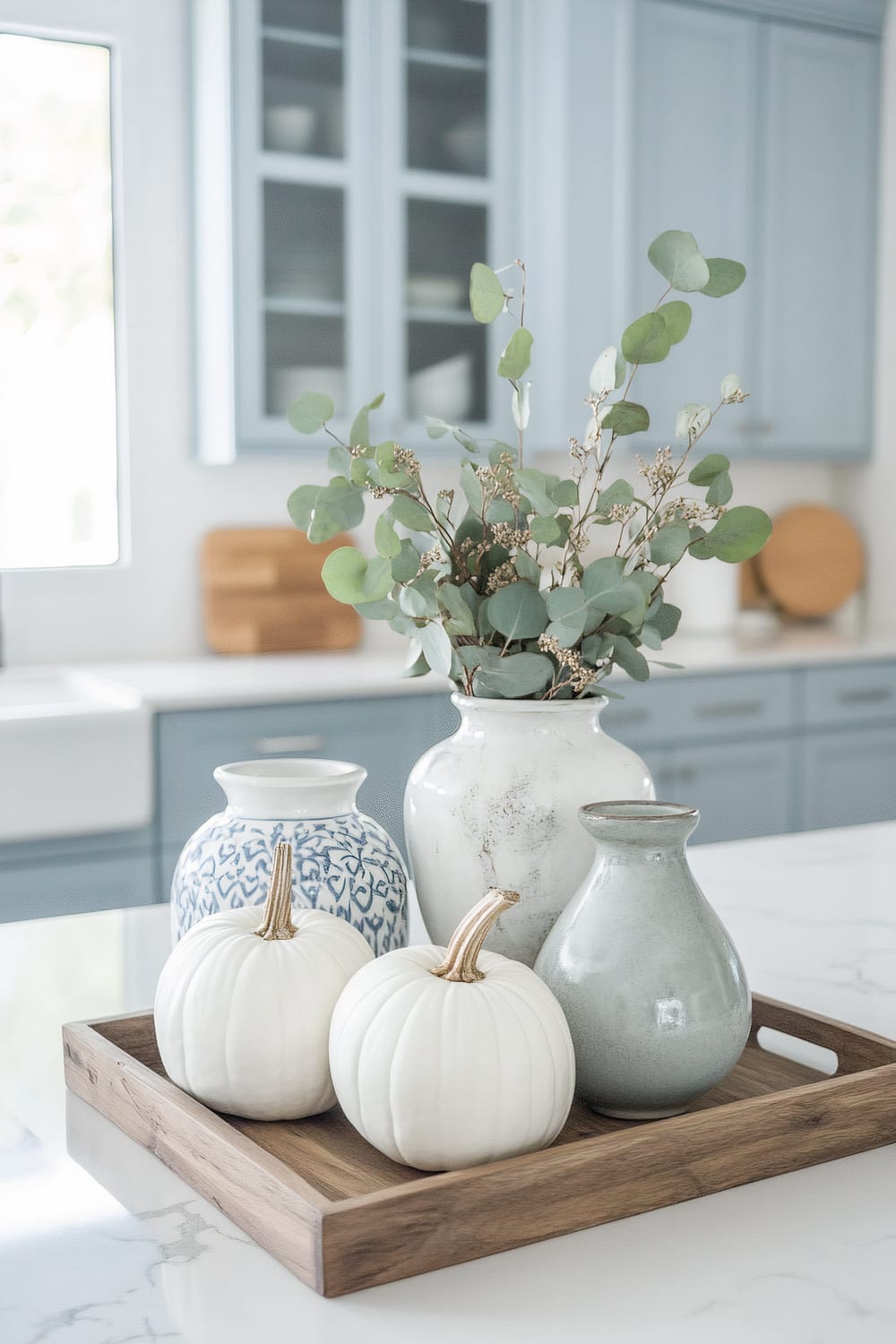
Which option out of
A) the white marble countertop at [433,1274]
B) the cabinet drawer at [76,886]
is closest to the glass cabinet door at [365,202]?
the cabinet drawer at [76,886]

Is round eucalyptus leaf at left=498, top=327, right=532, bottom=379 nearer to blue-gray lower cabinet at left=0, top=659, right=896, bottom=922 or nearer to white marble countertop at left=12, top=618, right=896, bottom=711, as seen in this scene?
white marble countertop at left=12, top=618, right=896, bottom=711

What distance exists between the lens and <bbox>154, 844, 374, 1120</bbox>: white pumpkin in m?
0.73

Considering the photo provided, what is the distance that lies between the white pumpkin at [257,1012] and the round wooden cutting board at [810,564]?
3.28 m

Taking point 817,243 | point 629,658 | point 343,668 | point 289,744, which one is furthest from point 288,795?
point 817,243

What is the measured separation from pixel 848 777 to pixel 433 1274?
113 inches

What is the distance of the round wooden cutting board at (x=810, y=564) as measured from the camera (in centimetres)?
388

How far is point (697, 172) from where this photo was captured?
3.39m

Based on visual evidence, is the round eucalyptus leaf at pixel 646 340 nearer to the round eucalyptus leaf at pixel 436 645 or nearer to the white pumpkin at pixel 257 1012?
the round eucalyptus leaf at pixel 436 645

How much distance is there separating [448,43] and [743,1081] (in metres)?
2.74

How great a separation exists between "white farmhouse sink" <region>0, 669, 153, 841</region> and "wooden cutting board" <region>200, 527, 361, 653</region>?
0.67 meters

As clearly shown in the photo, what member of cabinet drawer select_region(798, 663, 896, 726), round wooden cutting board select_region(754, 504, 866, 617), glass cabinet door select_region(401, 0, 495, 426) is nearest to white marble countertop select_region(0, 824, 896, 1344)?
glass cabinet door select_region(401, 0, 495, 426)

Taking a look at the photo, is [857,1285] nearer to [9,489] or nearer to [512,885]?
[512,885]

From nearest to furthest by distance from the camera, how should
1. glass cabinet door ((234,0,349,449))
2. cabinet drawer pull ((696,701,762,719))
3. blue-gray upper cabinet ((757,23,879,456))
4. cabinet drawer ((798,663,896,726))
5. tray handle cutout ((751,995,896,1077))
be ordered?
tray handle cutout ((751,995,896,1077))
glass cabinet door ((234,0,349,449))
cabinet drawer pull ((696,701,762,719))
cabinet drawer ((798,663,896,726))
blue-gray upper cabinet ((757,23,879,456))

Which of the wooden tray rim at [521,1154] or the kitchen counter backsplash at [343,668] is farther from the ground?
the kitchen counter backsplash at [343,668]
